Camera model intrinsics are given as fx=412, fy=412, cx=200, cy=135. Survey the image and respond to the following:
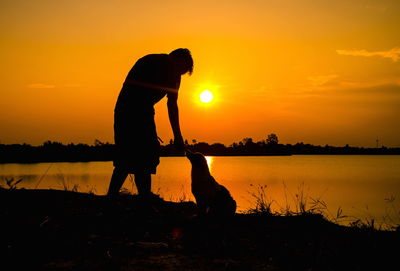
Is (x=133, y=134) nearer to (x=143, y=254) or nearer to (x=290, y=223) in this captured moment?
(x=143, y=254)

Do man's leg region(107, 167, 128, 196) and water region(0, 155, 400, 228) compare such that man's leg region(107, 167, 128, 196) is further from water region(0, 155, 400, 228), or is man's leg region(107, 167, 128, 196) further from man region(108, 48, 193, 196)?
water region(0, 155, 400, 228)

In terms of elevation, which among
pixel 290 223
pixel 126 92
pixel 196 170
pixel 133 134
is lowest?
pixel 290 223

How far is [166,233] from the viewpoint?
4945 millimetres

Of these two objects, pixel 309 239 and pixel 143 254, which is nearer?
pixel 143 254

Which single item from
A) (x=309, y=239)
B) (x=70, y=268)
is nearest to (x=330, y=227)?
(x=309, y=239)

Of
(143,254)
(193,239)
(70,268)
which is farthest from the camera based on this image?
(193,239)

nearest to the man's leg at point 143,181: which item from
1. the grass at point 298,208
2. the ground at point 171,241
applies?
the ground at point 171,241

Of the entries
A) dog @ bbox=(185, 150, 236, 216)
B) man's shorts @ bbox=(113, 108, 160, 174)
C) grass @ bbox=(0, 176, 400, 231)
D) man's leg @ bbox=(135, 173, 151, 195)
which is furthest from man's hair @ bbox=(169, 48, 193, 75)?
grass @ bbox=(0, 176, 400, 231)

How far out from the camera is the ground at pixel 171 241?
359cm

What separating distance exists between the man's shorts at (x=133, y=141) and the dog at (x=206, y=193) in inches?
35.9

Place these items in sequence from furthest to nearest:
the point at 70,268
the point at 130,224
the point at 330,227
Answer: the point at 330,227 < the point at 130,224 < the point at 70,268

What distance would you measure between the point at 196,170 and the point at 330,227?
2.11m

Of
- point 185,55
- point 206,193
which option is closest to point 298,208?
point 206,193

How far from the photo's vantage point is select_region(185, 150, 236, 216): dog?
19.8 ft
